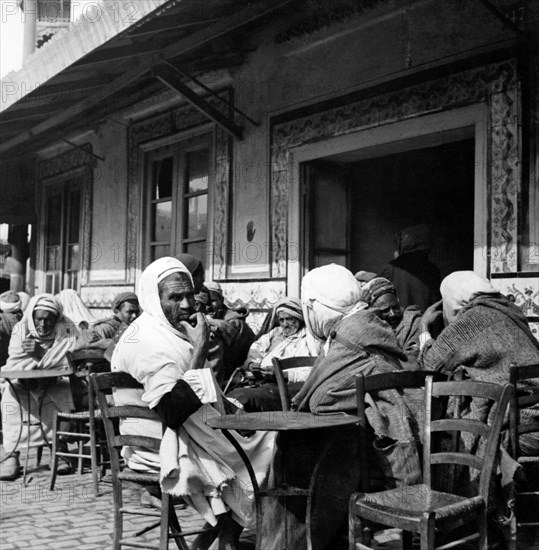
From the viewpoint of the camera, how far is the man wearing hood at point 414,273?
705 cm

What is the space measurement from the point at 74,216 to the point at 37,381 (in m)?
6.00

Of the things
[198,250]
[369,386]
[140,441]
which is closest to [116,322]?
[198,250]

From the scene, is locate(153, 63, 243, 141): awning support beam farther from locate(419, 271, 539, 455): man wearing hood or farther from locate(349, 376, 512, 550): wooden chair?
locate(349, 376, 512, 550): wooden chair

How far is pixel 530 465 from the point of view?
3836 millimetres

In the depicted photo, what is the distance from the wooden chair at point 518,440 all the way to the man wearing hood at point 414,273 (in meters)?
3.00

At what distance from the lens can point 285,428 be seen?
296 cm

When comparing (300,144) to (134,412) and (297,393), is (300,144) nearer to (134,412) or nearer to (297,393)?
(297,393)

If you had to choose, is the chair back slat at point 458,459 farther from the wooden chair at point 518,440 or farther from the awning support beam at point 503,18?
the awning support beam at point 503,18

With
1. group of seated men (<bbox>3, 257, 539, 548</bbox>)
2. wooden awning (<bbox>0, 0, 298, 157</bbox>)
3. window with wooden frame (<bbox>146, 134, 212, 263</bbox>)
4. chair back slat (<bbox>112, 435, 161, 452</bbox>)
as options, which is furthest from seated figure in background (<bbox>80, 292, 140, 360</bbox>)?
chair back slat (<bbox>112, 435, 161, 452</bbox>)

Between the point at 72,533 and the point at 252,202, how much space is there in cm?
418

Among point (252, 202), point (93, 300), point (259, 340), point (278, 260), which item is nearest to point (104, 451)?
point (259, 340)

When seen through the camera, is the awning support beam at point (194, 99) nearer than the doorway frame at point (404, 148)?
No

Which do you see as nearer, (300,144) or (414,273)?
(414,273)

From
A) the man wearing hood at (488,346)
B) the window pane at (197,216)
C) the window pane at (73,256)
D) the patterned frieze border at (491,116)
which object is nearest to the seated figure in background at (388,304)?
the patterned frieze border at (491,116)
